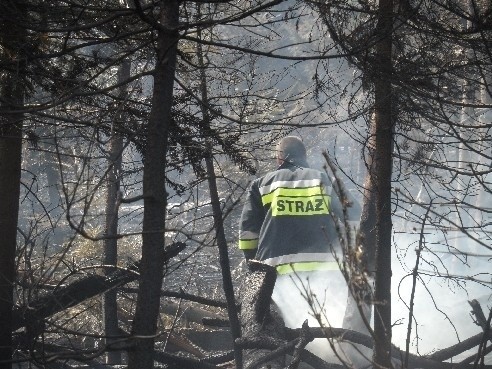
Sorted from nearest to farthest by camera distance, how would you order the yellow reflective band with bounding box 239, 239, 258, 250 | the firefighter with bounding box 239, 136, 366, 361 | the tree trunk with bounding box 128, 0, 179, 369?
the tree trunk with bounding box 128, 0, 179, 369, the firefighter with bounding box 239, 136, 366, 361, the yellow reflective band with bounding box 239, 239, 258, 250

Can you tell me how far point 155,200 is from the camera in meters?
3.96

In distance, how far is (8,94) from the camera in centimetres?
578

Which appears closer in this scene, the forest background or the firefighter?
the forest background

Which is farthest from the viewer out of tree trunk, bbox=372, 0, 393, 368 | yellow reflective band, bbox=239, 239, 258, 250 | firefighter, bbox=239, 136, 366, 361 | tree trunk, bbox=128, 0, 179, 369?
yellow reflective band, bbox=239, 239, 258, 250

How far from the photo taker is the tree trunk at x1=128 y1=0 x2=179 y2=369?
391 cm

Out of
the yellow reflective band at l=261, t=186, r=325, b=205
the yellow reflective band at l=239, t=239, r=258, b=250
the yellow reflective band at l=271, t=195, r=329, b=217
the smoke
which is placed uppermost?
the yellow reflective band at l=261, t=186, r=325, b=205

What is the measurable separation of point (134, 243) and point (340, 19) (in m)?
8.07

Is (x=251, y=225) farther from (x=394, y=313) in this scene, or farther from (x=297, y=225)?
(x=394, y=313)

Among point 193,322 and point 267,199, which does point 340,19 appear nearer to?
point 267,199

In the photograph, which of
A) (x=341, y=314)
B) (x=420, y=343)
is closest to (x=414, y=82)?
(x=341, y=314)

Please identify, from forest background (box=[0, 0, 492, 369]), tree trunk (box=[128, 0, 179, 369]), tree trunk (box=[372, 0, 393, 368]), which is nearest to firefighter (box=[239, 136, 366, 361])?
forest background (box=[0, 0, 492, 369])

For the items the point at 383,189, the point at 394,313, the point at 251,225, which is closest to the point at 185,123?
the point at 383,189

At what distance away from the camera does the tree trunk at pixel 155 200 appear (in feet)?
12.8

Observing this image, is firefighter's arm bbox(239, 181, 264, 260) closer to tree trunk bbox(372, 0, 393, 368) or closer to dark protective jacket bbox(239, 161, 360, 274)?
dark protective jacket bbox(239, 161, 360, 274)
